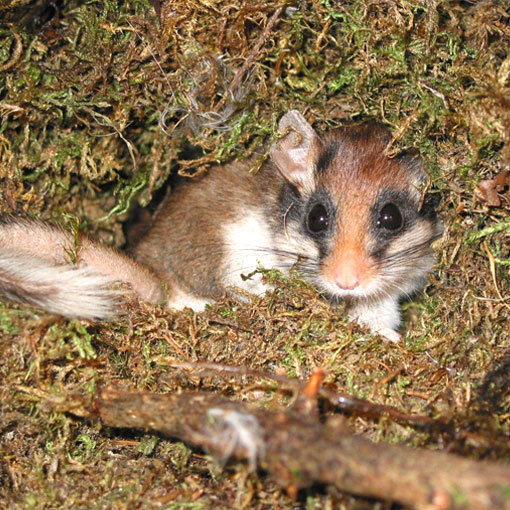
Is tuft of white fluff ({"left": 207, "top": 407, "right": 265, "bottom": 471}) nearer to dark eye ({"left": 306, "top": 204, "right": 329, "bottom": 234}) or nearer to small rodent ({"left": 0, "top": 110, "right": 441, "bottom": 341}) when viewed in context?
small rodent ({"left": 0, "top": 110, "right": 441, "bottom": 341})

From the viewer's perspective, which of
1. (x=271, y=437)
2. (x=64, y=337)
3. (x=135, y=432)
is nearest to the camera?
(x=271, y=437)

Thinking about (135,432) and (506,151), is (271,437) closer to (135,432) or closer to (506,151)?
(135,432)

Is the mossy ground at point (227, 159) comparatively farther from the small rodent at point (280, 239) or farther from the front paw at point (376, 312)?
the front paw at point (376, 312)

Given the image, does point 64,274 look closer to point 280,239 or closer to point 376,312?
point 280,239

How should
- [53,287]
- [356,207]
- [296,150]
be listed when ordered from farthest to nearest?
[296,150], [356,207], [53,287]

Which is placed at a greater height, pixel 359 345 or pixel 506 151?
pixel 506 151

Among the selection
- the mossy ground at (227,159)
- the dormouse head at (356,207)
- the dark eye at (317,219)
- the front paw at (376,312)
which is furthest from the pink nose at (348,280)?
the front paw at (376,312)

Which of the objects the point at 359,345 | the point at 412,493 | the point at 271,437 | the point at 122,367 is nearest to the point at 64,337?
the point at 122,367

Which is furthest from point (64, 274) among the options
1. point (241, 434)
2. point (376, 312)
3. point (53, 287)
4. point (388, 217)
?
point (376, 312)
